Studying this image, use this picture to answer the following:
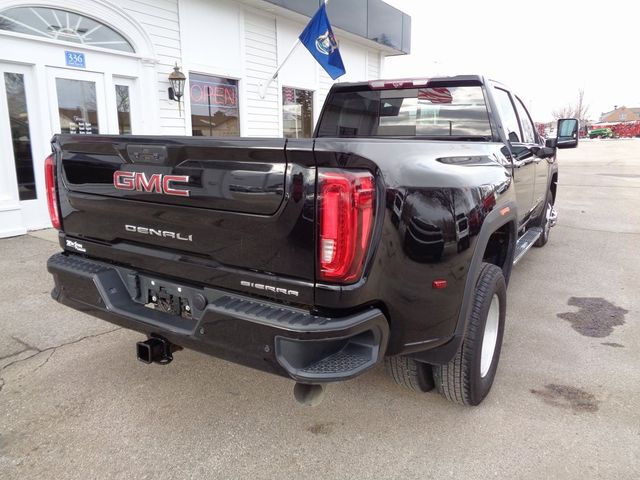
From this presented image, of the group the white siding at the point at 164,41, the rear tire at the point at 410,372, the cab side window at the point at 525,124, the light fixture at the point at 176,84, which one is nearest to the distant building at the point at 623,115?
the white siding at the point at 164,41

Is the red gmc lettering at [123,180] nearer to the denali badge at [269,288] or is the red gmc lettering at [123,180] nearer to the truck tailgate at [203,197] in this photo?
the truck tailgate at [203,197]

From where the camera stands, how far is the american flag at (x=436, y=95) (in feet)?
12.5

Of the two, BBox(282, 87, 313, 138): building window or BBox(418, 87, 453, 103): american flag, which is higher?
BBox(282, 87, 313, 138): building window

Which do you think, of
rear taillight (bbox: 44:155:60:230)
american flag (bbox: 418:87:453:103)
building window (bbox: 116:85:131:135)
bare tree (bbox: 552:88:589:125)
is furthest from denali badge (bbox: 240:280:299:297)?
bare tree (bbox: 552:88:589:125)

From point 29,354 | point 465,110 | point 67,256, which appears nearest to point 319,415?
point 67,256

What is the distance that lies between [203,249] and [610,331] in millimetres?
3293

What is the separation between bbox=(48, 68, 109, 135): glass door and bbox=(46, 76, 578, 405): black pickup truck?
5020mm

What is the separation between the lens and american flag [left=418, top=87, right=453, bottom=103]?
3.81 metres

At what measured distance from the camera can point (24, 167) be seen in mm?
6863

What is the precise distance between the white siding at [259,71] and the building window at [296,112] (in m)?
0.47

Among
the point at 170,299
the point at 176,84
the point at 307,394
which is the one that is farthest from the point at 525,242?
the point at 176,84

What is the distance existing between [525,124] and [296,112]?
25.0 feet

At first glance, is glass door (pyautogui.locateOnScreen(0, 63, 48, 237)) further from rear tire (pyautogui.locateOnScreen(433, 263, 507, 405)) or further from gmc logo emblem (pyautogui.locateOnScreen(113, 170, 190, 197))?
rear tire (pyautogui.locateOnScreen(433, 263, 507, 405))

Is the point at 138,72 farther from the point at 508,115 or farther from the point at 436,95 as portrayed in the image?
the point at 508,115
